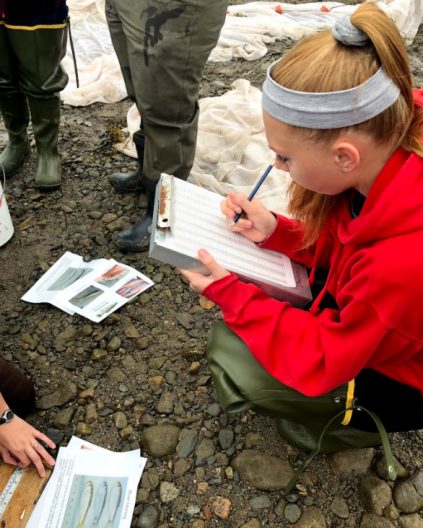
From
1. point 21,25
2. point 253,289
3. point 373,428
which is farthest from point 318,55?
point 21,25

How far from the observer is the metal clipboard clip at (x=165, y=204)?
62.2 inches

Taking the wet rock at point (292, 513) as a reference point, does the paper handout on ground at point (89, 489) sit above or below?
below

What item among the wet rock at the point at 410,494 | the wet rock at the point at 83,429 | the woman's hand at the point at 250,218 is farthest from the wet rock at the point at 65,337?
the wet rock at the point at 410,494

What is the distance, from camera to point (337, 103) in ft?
3.83

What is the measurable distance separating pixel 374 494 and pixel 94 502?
3.25ft

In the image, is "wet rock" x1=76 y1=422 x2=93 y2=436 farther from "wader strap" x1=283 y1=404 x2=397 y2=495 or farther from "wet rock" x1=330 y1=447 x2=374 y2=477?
"wet rock" x1=330 y1=447 x2=374 y2=477

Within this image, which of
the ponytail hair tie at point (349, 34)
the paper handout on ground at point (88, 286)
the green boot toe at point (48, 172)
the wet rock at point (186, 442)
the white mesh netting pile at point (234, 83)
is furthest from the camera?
the white mesh netting pile at point (234, 83)

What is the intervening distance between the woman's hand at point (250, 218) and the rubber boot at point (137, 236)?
103 cm

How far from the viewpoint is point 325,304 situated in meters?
1.76

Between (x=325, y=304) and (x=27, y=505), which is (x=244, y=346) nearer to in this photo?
(x=325, y=304)

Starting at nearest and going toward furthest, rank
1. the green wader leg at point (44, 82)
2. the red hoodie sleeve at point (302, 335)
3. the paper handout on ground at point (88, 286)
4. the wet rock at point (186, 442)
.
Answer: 1. the red hoodie sleeve at point (302, 335)
2. the wet rock at point (186, 442)
3. the paper handout on ground at point (88, 286)
4. the green wader leg at point (44, 82)

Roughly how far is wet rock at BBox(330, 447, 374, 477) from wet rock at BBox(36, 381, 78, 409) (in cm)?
108

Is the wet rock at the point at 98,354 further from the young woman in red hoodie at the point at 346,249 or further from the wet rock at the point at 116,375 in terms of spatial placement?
the young woman in red hoodie at the point at 346,249

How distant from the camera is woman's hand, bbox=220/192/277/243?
182 centimetres
